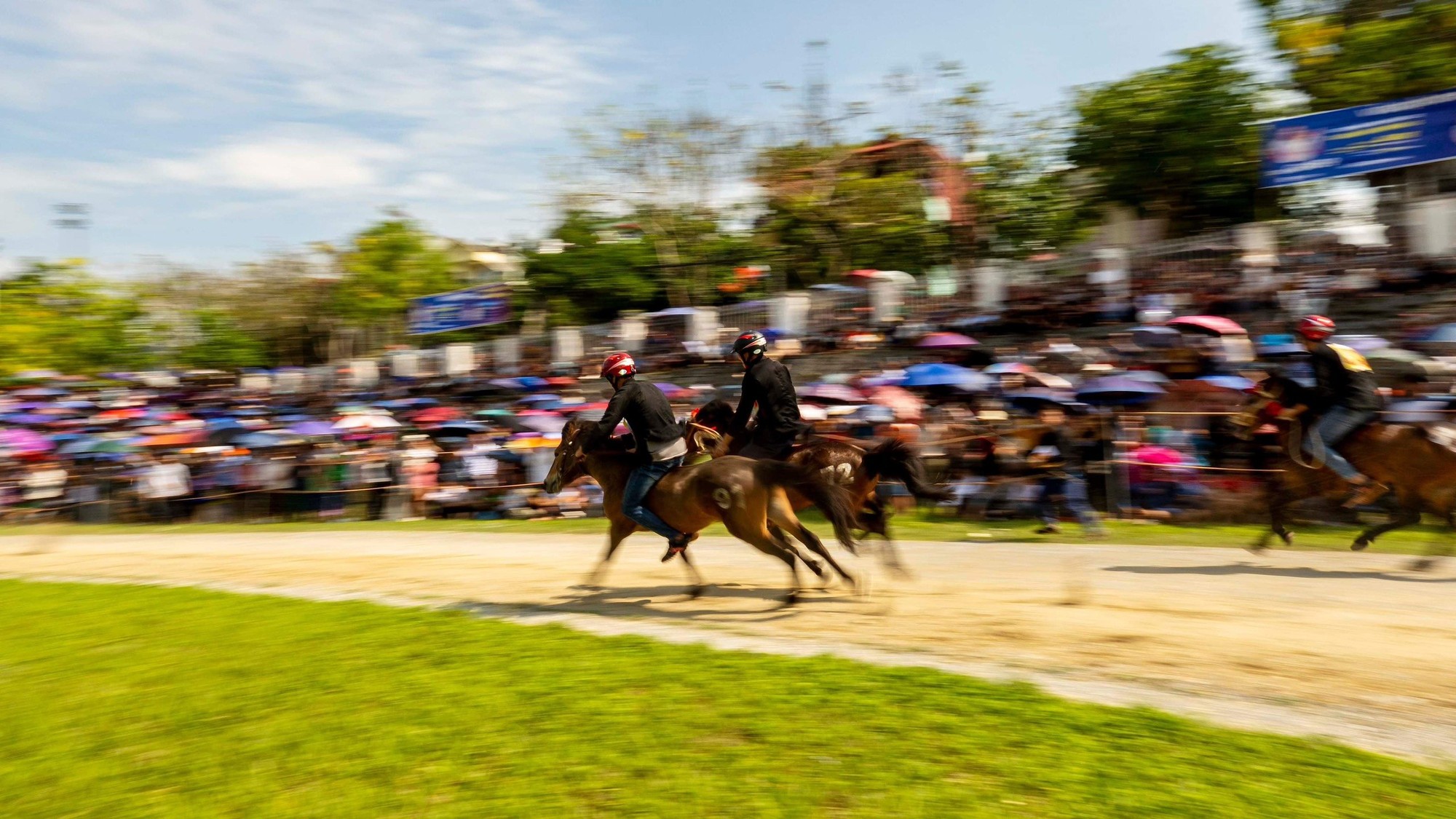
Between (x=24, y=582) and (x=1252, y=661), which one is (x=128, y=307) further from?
(x=1252, y=661)

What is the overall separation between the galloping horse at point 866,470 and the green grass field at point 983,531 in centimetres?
454

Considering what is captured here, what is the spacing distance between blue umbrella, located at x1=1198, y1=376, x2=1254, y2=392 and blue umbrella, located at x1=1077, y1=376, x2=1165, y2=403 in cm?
80

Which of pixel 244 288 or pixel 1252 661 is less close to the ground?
pixel 244 288

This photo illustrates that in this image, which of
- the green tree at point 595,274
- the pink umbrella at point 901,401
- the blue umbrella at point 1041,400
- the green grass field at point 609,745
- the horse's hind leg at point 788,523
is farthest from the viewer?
the green tree at point 595,274

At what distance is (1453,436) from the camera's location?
10680mm

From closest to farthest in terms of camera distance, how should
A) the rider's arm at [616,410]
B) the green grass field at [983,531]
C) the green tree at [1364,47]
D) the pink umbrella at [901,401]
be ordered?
the rider's arm at [616,410] < the green grass field at [983,531] < the pink umbrella at [901,401] < the green tree at [1364,47]

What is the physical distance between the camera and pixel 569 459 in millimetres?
9336

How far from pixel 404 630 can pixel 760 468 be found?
3.01 meters

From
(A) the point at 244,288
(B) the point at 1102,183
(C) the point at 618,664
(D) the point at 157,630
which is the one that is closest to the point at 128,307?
(A) the point at 244,288

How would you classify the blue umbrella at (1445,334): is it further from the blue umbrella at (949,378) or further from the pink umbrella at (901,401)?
the pink umbrella at (901,401)

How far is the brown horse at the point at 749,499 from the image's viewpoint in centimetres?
842

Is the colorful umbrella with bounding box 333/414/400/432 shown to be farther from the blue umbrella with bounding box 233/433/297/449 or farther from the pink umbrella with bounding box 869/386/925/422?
the pink umbrella with bounding box 869/386/925/422

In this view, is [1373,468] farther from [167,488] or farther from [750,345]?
[167,488]

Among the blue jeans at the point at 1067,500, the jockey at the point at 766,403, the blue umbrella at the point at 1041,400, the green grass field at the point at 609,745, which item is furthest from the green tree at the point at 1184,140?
the green grass field at the point at 609,745
